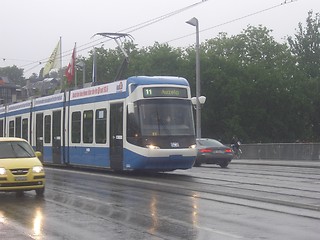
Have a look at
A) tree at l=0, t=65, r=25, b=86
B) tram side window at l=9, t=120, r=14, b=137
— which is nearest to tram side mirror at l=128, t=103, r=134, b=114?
tram side window at l=9, t=120, r=14, b=137

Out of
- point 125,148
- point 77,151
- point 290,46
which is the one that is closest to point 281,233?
point 125,148

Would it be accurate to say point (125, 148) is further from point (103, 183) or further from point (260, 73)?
point (260, 73)

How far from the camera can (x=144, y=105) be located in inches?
819

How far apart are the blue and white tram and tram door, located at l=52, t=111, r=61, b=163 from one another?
55.1 inches

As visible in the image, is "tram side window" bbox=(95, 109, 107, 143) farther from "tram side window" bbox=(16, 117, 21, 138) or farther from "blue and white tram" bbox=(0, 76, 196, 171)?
"tram side window" bbox=(16, 117, 21, 138)

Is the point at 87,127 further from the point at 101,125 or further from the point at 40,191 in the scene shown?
the point at 40,191

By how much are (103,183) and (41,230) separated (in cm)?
907

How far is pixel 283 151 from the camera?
40.4m

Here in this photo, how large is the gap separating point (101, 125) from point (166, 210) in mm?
10811

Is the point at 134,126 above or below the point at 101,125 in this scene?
below

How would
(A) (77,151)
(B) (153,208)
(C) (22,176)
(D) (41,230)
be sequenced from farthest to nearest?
1. (A) (77,151)
2. (C) (22,176)
3. (B) (153,208)
4. (D) (41,230)

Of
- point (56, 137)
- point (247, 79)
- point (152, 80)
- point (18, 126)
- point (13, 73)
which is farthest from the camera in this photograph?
point (13, 73)

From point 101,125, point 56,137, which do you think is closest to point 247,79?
point 56,137

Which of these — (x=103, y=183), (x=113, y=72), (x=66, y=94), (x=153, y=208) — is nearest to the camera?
(x=153, y=208)
